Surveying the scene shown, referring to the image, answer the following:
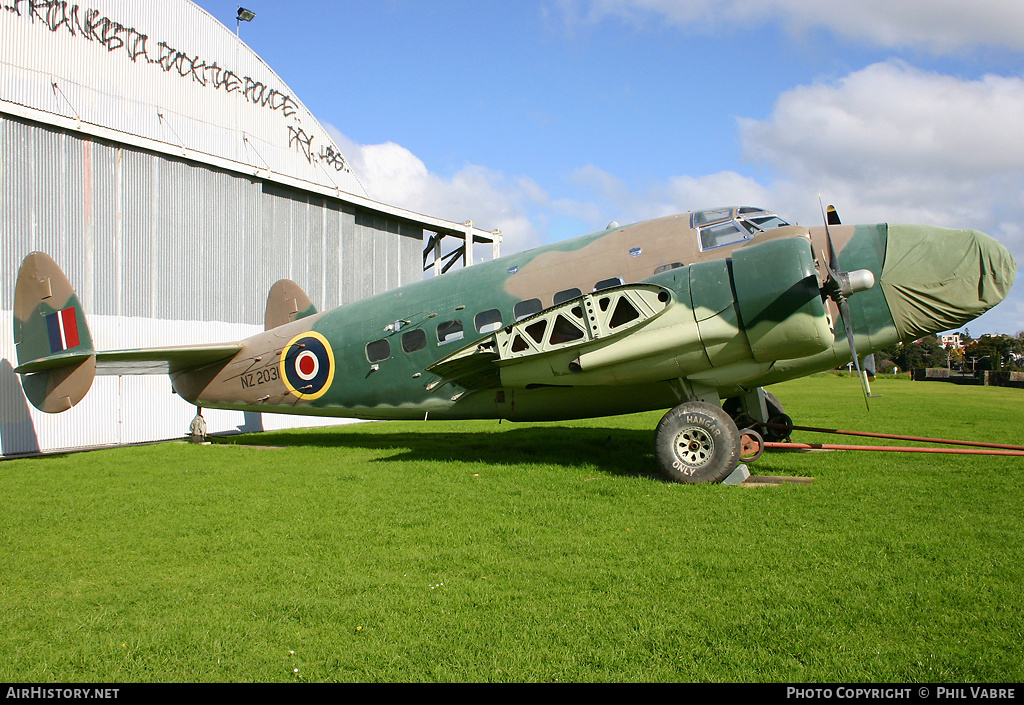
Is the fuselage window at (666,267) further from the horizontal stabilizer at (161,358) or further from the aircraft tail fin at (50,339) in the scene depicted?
the aircraft tail fin at (50,339)

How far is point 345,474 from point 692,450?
556cm

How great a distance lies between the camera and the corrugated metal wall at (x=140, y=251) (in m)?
16.0

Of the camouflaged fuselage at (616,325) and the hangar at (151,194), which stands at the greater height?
the hangar at (151,194)

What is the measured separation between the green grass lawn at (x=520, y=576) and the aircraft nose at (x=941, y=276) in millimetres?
2365

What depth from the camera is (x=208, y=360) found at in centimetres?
1559

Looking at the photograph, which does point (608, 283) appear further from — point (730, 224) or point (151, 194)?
Answer: point (151, 194)

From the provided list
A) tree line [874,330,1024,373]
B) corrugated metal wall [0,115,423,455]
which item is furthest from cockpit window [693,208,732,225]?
tree line [874,330,1024,373]

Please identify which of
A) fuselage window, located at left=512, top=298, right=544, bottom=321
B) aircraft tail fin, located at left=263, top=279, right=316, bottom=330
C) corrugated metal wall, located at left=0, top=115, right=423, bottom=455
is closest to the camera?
fuselage window, located at left=512, top=298, right=544, bottom=321

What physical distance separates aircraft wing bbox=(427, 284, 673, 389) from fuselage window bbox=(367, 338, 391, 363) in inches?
94.9

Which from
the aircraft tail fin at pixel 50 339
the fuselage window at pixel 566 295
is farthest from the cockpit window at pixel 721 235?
the aircraft tail fin at pixel 50 339

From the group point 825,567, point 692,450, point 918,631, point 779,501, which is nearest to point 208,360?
point 692,450

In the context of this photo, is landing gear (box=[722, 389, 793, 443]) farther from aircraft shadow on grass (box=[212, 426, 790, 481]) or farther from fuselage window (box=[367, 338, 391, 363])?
fuselage window (box=[367, 338, 391, 363])

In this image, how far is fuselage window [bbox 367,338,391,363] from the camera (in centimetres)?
1312

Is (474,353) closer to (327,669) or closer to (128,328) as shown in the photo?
(327,669)
